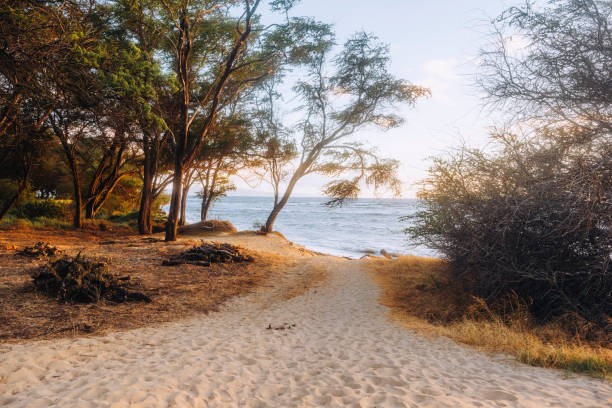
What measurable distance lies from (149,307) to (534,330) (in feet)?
24.0

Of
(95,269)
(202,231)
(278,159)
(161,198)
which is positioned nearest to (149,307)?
(95,269)

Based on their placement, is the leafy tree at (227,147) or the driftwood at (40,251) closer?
the driftwood at (40,251)

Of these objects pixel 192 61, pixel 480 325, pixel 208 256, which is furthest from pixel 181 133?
pixel 480 325

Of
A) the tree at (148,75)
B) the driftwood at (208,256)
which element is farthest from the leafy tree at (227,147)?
the driftwood at (208,256)

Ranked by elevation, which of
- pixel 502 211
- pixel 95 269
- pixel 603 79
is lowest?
pixel 95 269

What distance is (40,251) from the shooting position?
9414 millimetres

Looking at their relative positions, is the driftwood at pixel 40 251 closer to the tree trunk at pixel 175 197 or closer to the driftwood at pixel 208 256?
the driftwood at pixel 208 256

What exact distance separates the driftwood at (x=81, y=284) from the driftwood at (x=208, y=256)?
2948 mm

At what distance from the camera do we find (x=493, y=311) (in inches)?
279

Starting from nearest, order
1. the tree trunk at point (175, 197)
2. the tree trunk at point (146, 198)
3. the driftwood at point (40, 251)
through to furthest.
→ the driftwood at point (40, 251)
the tree trunk at point (175, 197)
the tree trunk at point (146, 198)

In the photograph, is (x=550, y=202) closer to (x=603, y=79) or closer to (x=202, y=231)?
(x=603, y=79)

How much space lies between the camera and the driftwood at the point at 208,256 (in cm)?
1068

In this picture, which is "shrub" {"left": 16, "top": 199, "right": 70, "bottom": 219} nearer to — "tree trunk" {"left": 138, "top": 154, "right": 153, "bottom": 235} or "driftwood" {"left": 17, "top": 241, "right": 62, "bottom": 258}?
"tree trunk" {"left": 138, "top": 154, "right": 153, "bottom": 235}

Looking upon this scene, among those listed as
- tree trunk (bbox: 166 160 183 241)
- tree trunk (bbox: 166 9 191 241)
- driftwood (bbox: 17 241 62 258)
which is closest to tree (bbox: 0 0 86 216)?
driftwood (bbox: 17 241 62 258)
